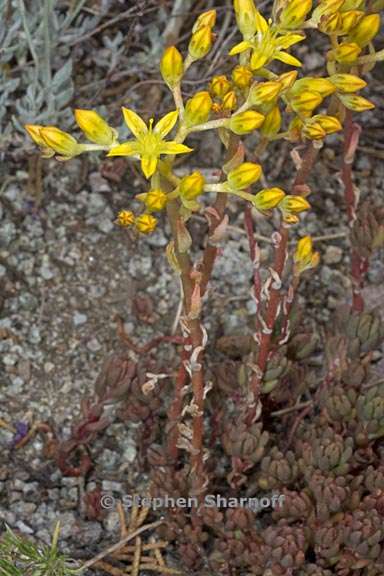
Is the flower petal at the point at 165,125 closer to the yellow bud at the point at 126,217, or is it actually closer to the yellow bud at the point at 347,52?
the yellow bud at the point at 126,217

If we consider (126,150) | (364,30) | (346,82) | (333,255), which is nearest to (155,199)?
(126,150)

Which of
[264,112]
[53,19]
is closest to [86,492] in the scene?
[264,112]

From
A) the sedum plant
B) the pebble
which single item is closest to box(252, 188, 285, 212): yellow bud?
the sedum plant

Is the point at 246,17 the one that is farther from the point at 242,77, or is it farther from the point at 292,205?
the point at 292,205

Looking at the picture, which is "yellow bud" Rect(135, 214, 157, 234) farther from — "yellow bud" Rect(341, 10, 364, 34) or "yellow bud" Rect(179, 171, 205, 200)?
"yellow bud" Rect(341, 10, 364, 34)

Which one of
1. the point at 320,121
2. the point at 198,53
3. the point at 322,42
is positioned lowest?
the point at 322,42

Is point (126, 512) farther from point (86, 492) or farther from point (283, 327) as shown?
point (283, 327)
